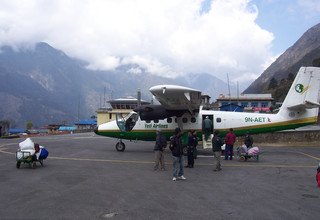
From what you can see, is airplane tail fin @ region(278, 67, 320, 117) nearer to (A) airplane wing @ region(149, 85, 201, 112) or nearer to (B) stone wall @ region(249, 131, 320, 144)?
(A) airplane wing @ region(149, 85, 201, 112)

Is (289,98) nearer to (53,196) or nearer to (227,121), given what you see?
(227,121)

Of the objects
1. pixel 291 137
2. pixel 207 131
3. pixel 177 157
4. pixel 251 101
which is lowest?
pixel 177 157

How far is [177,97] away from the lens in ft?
63.6

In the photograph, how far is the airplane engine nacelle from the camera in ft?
72.9

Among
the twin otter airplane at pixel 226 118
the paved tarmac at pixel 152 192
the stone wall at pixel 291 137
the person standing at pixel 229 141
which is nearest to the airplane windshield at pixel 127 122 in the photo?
the twin otter airplane at pixel 226 118

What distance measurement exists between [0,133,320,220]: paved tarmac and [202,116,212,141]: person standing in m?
6.00

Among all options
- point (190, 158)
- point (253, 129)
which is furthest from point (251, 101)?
point (190, 158)

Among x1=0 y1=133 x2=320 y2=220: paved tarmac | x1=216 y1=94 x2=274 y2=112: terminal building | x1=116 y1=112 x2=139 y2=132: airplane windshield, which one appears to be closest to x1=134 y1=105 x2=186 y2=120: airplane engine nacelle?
x1=116 y1=112 x2=139 y2=132: airplane windshield

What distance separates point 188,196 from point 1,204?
5045mm

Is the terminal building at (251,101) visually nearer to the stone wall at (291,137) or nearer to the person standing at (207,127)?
the stone wall at (291,137)

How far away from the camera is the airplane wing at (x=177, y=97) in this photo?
18.1 m

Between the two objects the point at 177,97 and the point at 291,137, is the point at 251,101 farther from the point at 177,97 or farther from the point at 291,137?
the point at 177,97

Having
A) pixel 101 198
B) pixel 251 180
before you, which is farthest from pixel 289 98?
pixel 101 198

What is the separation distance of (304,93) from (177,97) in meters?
8.90
